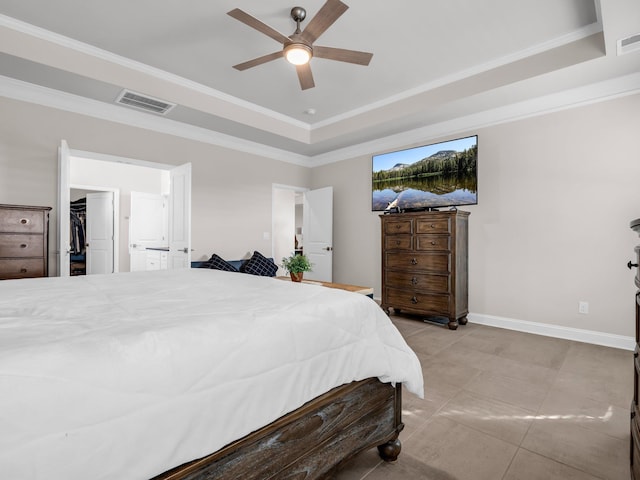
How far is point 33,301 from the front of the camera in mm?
1287

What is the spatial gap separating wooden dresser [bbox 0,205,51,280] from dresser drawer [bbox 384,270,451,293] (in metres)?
3.79

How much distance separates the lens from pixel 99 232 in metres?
6.47

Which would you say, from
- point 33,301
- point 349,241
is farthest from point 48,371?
point 349,241

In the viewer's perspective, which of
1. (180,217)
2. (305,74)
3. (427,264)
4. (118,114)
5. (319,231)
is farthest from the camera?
(319,231)

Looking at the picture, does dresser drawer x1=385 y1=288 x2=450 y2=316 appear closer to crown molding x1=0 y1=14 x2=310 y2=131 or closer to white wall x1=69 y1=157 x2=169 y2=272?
crown molding x1=0 y1=14 x2=310 y2=131

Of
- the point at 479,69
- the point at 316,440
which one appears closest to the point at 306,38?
the point at 479,69

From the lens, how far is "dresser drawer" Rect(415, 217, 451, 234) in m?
3.98

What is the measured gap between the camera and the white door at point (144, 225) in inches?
255

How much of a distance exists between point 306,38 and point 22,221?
295 centimetres

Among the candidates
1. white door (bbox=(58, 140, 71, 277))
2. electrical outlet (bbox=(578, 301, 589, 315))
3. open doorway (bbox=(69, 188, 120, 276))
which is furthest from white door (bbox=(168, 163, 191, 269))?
electrical outlet (bbox=(578, 301, 589, 315))

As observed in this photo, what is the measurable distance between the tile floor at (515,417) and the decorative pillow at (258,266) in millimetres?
2673

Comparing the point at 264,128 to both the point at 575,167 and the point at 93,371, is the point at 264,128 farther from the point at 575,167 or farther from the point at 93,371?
the point at 93,371

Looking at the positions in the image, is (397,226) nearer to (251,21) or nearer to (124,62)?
(251,21)

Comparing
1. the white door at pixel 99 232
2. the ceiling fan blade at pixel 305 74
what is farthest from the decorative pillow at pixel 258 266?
the white door at pixel 99 232
